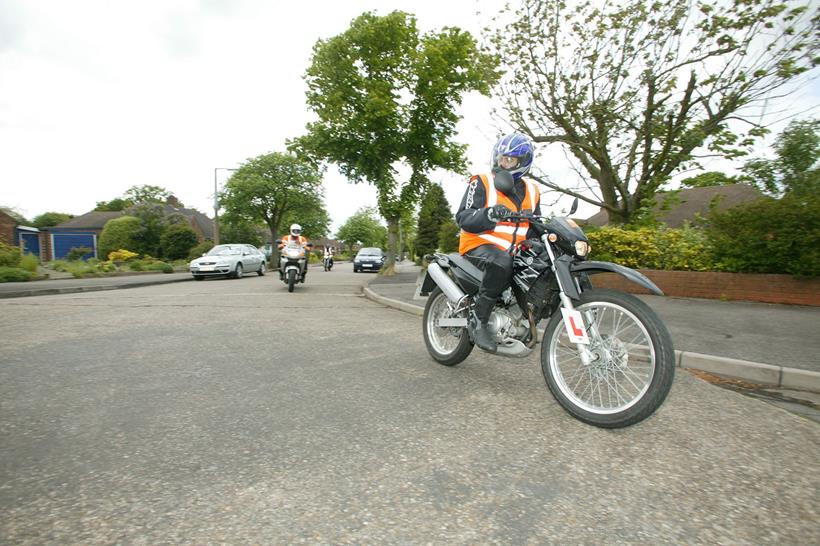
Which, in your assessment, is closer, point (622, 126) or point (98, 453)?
point (98, 453)

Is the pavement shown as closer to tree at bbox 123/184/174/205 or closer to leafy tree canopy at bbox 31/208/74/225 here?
tree at bbox 123/184/174/205

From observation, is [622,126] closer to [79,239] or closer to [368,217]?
[79,239]

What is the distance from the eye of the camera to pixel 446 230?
35.2 m

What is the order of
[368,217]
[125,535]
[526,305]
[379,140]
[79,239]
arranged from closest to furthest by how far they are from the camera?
1. [125,535]
2. [526,305]
3. [379,140]
4. [79,239]
5. [368,217]

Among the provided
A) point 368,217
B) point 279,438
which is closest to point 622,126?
point 279,438

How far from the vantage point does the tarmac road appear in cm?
177

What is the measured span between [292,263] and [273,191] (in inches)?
1081

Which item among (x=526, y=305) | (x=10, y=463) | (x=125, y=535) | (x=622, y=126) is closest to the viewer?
(x=125, y=535)

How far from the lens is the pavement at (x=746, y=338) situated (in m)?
4.09

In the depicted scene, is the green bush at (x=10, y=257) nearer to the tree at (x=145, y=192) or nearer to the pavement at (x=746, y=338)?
the pavement at (x=746, y=338)

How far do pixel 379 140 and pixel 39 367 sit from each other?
17480 mm

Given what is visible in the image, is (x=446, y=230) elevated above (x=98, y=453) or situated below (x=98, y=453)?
above

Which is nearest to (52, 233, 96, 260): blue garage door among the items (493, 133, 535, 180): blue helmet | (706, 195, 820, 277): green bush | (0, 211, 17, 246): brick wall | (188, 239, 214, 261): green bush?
(0, 211, 17, 246): brick wall

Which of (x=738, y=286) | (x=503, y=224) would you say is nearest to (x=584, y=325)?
(x=503, y=224)
